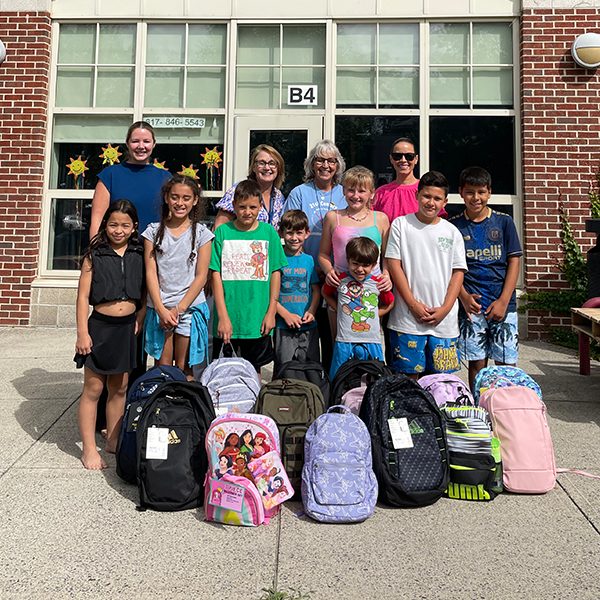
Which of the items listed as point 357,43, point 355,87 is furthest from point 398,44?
point 355,87

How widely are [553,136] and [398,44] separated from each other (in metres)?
2.28

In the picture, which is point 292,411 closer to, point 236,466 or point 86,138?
point 236,466

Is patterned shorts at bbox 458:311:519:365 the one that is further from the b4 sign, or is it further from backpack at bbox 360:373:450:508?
the b4 sign

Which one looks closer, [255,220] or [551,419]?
[255,220]

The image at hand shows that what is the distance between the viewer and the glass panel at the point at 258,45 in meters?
7.57

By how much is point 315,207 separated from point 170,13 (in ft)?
16.1

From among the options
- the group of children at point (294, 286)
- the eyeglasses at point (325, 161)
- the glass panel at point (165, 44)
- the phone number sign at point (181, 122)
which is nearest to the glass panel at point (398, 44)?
the phone number sign at point (181, 122)

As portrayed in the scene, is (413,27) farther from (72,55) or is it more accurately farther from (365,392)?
(365,392)

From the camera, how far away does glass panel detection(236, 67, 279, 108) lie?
7.53 m

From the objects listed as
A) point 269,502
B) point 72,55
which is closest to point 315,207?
point 269,502

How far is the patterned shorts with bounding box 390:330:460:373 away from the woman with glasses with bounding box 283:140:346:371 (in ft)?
2.05

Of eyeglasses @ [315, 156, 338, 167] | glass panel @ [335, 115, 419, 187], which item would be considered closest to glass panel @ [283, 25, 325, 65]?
glass panel @ [335, 115, 419, 187]

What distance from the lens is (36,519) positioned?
2693mm

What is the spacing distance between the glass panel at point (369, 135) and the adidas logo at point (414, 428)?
16.4 feet
